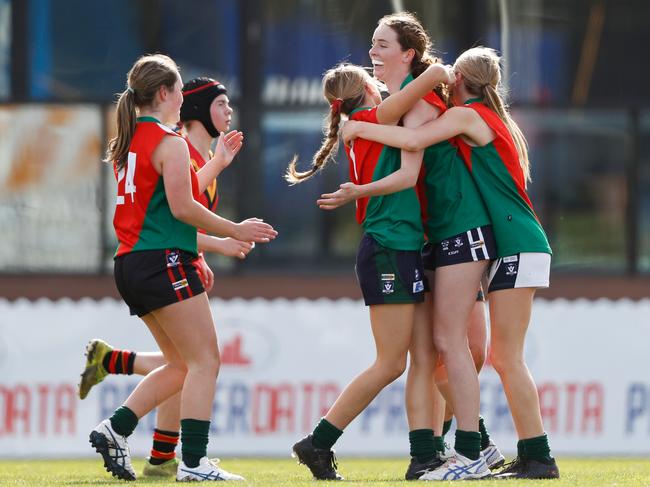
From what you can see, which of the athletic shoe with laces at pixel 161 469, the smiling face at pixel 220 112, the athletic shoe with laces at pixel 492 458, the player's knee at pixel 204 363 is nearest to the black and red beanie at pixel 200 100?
the smiling face at pixel 220 112

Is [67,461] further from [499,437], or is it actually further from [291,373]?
[499,437]

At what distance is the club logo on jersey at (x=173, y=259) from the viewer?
620 cm

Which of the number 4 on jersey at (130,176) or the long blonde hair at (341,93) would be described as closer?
the number 4 on jersey at (130,176)

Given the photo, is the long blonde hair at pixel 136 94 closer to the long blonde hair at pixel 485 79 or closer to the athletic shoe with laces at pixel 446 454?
the long blonde hair at pixel 485 79

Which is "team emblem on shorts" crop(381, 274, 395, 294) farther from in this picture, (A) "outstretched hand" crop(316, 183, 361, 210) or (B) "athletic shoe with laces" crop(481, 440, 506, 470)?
(B) "athletic shoe with laces" crop(481, 440, 506, 470)

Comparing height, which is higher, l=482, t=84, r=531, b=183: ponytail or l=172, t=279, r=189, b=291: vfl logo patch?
l=482, t=84, r=531, b=183: ponytail

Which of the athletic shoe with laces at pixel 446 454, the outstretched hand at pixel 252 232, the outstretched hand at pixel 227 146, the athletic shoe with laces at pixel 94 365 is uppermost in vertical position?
the outstretched hand at pixel 227 146

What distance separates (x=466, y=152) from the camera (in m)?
6.27

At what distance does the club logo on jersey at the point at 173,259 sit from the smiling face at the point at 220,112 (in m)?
1.09

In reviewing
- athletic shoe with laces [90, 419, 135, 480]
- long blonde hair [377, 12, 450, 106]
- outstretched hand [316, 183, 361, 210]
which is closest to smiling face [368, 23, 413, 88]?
long blonde hair [377, 12, 450, 106]

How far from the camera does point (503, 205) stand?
6.22 metres

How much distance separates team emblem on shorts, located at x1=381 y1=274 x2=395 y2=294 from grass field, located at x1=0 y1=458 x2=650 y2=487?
81 cm

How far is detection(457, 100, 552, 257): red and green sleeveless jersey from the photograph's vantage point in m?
6.19

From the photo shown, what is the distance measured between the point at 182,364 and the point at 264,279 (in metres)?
4.89
